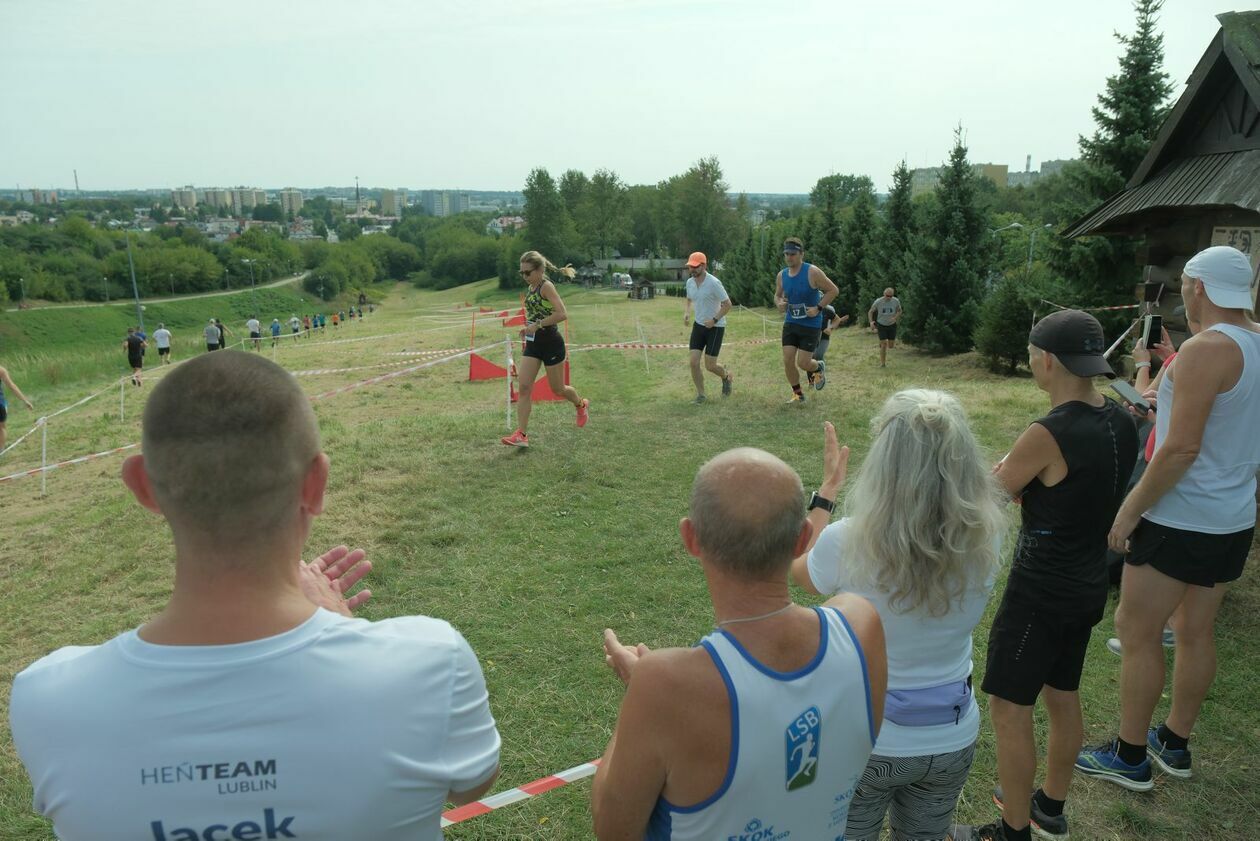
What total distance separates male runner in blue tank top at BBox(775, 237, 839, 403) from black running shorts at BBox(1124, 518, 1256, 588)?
21.7 ft

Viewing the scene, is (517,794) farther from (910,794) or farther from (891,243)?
(891,243)

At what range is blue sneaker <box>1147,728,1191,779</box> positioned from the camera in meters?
3.42

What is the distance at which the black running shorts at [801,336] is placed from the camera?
9860 mm

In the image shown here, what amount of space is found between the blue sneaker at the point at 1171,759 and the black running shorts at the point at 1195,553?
2.68ft

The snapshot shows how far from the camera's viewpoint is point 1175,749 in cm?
346

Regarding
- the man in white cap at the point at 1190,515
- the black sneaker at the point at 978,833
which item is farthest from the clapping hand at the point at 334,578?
the man in white cap at the point at 1190,515

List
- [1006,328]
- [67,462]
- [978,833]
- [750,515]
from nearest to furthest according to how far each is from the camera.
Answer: [750,515] < [978,833] < [67,462] < [1006,328]

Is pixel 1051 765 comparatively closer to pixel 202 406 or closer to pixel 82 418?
pixel 202 406

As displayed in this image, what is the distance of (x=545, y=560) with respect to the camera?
5672 mm

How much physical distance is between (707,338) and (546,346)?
9.27ft

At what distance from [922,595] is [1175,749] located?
2.28 metres

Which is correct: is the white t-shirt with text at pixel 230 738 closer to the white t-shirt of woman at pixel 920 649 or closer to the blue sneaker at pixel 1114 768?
the white t-shirt of woman at pixel 920 649

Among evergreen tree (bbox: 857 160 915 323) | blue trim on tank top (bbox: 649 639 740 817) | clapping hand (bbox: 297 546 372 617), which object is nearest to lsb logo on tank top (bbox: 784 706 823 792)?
blue trim on tank top (bbox: 649 639 740 817)

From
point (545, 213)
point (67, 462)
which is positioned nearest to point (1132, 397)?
point (67, 462)
